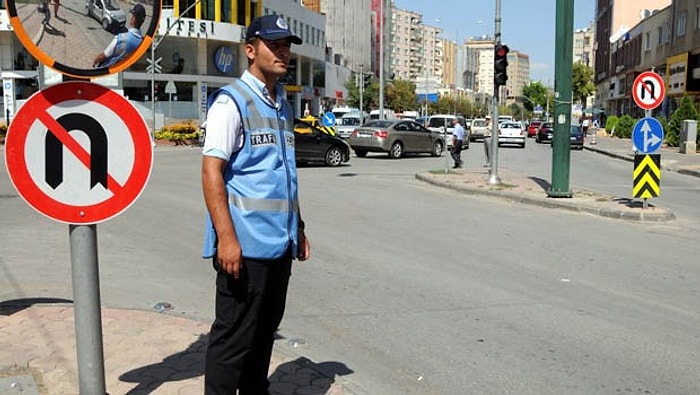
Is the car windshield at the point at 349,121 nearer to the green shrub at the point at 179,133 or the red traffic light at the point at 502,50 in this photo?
the green shrub at the point at 179,133

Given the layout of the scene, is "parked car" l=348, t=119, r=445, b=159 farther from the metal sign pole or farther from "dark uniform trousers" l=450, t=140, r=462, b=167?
the metal sign pole

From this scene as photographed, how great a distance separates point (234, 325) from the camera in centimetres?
321

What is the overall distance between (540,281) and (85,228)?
16.8ft

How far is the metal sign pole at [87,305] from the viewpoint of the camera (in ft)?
10.7

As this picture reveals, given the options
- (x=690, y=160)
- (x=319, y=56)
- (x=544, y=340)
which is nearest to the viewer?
(x=544, y=340)

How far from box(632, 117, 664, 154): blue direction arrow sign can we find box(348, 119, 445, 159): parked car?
1554cm

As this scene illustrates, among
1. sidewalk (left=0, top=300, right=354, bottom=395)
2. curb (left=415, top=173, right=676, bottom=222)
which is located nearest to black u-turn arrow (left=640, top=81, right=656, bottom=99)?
curb (left=415, top=173, right=676, bottom=222)

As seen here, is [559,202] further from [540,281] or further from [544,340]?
[544,340]

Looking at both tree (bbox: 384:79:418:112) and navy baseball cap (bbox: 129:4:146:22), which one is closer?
navy baseball cap (bbox: 129:4:146:22)

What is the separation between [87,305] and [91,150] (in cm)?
75

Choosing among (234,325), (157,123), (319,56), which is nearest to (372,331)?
(234,325)

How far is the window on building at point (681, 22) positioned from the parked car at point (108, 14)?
165 ft

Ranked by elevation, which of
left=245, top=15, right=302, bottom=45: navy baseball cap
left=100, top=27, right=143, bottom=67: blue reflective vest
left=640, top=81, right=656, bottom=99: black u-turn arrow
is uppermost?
left=640, top=81, right=656, bottom=99: black u-turn arrow

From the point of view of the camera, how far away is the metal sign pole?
3.26 meters
